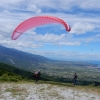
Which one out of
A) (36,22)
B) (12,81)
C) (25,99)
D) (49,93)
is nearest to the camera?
(36,22)

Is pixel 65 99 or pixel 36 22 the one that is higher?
pixel 36 22

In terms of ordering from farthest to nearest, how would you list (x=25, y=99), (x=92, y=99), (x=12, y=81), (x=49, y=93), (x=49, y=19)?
(x=12, y=81)
(x=49, y=93)
(x=92, y=99)
(x=25, y=99)
(x=49, y=19)

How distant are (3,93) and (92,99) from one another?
9461mm

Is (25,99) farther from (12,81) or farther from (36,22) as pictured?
(12,81)

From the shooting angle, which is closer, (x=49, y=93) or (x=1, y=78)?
(x=49, y=93)

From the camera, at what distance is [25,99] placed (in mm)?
20859

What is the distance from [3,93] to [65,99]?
686cm

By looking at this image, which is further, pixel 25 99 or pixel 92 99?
pixel 92 99

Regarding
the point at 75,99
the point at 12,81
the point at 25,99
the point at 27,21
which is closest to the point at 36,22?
the point at 27,21

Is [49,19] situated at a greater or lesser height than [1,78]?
greater

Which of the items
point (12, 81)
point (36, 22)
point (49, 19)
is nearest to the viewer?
point (49, 19)

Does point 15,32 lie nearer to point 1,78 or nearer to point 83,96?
point 83,96

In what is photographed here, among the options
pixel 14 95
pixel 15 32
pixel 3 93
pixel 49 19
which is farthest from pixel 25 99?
pixel 49 19

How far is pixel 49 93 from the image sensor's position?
79.0 feet
